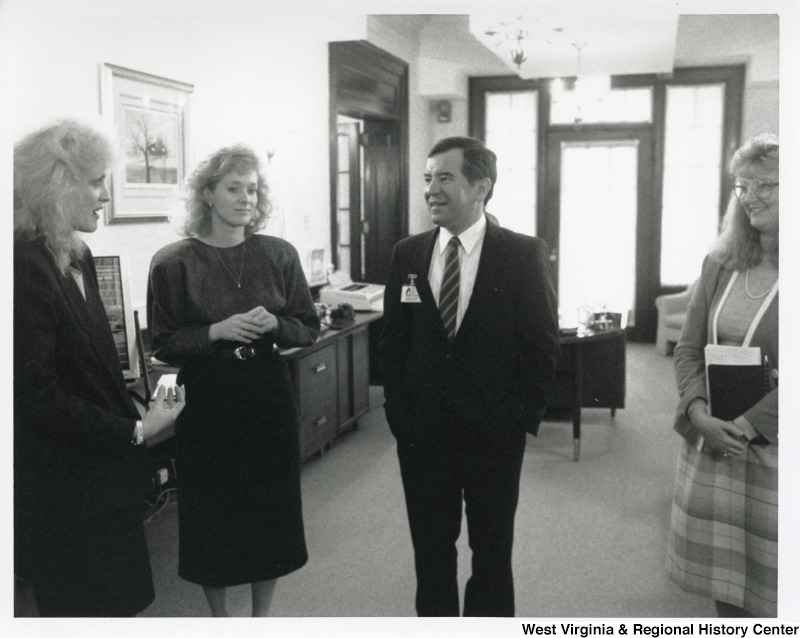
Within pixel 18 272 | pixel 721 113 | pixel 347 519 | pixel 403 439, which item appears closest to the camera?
pixel 18 272

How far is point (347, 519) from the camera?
9.45ft

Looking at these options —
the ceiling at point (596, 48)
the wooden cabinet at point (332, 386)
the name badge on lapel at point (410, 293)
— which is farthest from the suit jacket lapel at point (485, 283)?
the ceiling at point (596, 48)

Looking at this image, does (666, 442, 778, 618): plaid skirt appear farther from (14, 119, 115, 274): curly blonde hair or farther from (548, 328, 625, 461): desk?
(548, 328, 625, 461): desk

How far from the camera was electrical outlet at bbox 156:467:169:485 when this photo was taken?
9.47 ft

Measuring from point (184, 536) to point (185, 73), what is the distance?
1493 mm

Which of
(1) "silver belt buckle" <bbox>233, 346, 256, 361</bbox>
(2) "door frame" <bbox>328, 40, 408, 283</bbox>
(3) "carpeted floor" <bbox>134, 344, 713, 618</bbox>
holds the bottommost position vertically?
(3) "carpeted floor" <bbox>134, 344, 713, 618</bbox>

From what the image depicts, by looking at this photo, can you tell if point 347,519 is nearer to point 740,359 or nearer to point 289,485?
point 289,485

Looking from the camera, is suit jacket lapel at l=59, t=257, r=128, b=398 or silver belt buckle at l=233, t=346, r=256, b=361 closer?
suit jacket lapel at l=59, t=257, r=128, b=398

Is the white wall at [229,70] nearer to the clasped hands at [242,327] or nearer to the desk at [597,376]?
the clasped hands at [242,327]

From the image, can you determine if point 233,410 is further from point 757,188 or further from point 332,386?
point 757,188

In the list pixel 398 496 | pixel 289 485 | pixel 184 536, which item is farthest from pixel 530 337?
pixel 398 496

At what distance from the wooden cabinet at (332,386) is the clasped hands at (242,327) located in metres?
1.01

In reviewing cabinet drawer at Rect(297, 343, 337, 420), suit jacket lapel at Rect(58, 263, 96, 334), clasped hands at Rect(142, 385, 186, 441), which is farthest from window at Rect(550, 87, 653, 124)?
suit jacket lapel at Rect(58, 263, 96, 334)

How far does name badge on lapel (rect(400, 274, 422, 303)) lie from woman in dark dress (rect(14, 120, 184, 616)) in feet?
2.32
